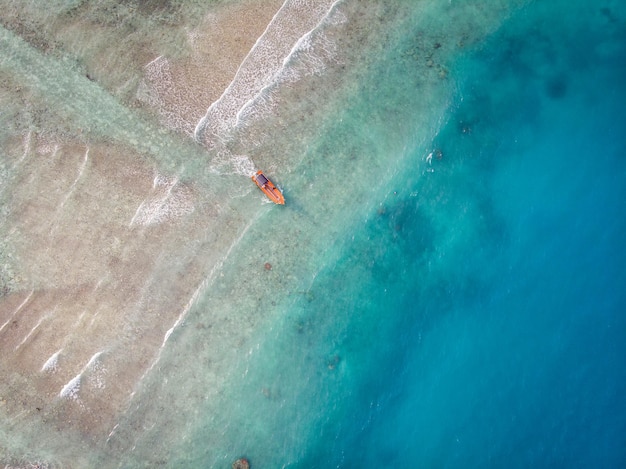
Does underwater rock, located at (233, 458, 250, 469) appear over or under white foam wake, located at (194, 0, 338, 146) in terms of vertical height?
under

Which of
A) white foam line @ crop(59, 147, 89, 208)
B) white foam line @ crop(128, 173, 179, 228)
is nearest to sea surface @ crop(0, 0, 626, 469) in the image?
white foam line @ crop(128, 173, 179, 228)

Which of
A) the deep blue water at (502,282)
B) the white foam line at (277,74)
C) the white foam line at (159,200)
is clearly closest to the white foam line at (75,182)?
the white foam line at (159,200)

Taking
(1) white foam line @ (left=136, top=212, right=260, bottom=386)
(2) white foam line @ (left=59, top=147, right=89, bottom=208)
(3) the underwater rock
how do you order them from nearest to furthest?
(1) white foam line @ (left=136, top=212, right=260, bottom=386)
(2) white foam line @ (left=59, top=147, right=89, bottom=208)
(3) the underwater rock

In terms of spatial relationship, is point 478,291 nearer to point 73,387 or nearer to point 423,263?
point 423,263

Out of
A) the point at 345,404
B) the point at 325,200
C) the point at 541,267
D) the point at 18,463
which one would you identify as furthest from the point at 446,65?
the point at 18,463

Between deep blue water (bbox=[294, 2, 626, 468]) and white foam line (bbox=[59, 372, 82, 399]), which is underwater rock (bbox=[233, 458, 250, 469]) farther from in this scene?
white foam line (bbox=[59, 372, 82, 399])
